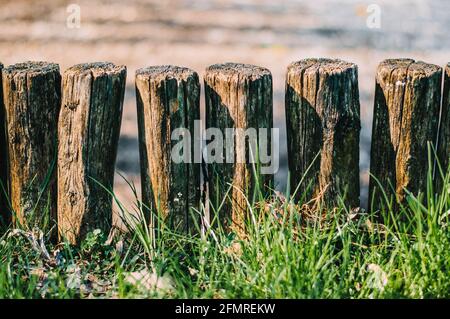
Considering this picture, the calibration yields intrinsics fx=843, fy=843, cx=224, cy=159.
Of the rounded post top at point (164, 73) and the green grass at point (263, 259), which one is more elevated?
the rounded post top at point (164, 73)

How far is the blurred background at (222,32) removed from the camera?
20.3 feet

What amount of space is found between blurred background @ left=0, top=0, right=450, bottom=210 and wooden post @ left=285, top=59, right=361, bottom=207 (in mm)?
2458

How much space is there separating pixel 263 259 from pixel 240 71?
76cm

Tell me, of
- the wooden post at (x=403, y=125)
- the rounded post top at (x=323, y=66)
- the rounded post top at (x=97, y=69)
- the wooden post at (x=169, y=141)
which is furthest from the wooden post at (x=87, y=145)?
the wooden post at (x=403, y=125)

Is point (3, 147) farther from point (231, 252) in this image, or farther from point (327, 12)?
point (327, 12)

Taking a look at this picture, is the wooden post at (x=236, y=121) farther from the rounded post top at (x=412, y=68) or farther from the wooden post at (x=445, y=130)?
the wooden post at (x=445, y=130)

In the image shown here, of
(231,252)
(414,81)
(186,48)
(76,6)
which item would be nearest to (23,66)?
(231,252)

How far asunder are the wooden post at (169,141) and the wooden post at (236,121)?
72 millimetres

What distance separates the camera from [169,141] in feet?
11.0

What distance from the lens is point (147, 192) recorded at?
11.3 ft

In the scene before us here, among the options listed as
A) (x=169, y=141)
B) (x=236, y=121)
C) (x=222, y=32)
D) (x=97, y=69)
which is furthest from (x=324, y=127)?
(x=222, y=32)

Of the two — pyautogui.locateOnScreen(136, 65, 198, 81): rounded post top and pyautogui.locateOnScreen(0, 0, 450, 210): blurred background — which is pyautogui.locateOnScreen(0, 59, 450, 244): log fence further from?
pyautogui.locateOnScreen(0, 0, 450, 210): blurred background

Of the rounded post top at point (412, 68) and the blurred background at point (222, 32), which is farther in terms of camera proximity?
the blurred background at point (222, 32)
